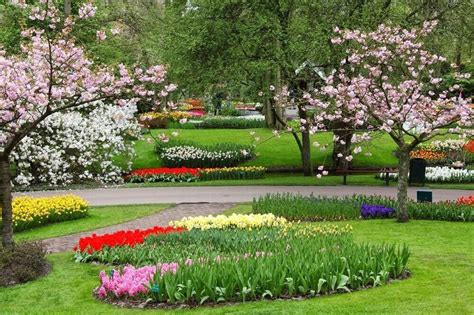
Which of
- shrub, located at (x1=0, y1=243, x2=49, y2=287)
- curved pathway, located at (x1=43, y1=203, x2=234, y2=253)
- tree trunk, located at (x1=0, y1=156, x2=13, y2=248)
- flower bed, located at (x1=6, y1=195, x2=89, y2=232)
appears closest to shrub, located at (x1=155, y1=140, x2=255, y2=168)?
curved pathway, located at (x1=43, y1=203, x2=234, y2=253)

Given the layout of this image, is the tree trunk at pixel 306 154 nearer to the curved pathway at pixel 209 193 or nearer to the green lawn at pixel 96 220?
the curved pathway at pixel 209 193

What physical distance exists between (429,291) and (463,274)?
1079mm

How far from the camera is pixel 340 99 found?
46.4 feet

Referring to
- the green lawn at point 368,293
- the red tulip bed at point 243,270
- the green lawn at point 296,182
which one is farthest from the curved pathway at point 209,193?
the red tulip bed at point 243,270

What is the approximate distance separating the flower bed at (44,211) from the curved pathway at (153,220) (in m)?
1.59

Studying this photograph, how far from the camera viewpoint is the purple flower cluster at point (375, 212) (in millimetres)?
14656

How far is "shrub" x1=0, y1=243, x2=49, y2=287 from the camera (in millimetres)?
9477

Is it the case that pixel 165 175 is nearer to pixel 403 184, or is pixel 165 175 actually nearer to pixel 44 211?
pixel 44 211

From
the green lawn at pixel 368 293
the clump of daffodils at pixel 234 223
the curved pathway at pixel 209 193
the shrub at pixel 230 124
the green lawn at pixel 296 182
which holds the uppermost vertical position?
the shrub at pixel 230 124

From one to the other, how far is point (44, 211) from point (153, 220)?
2.75m

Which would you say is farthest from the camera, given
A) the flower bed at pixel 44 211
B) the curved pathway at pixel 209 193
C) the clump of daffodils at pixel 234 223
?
the curved pathway at pixel 209 193

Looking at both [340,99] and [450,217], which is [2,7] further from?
[450,217]

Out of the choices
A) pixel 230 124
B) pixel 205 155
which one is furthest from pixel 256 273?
pixel 230 124

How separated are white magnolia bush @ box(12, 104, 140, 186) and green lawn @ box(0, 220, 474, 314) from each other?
12.5 meters
